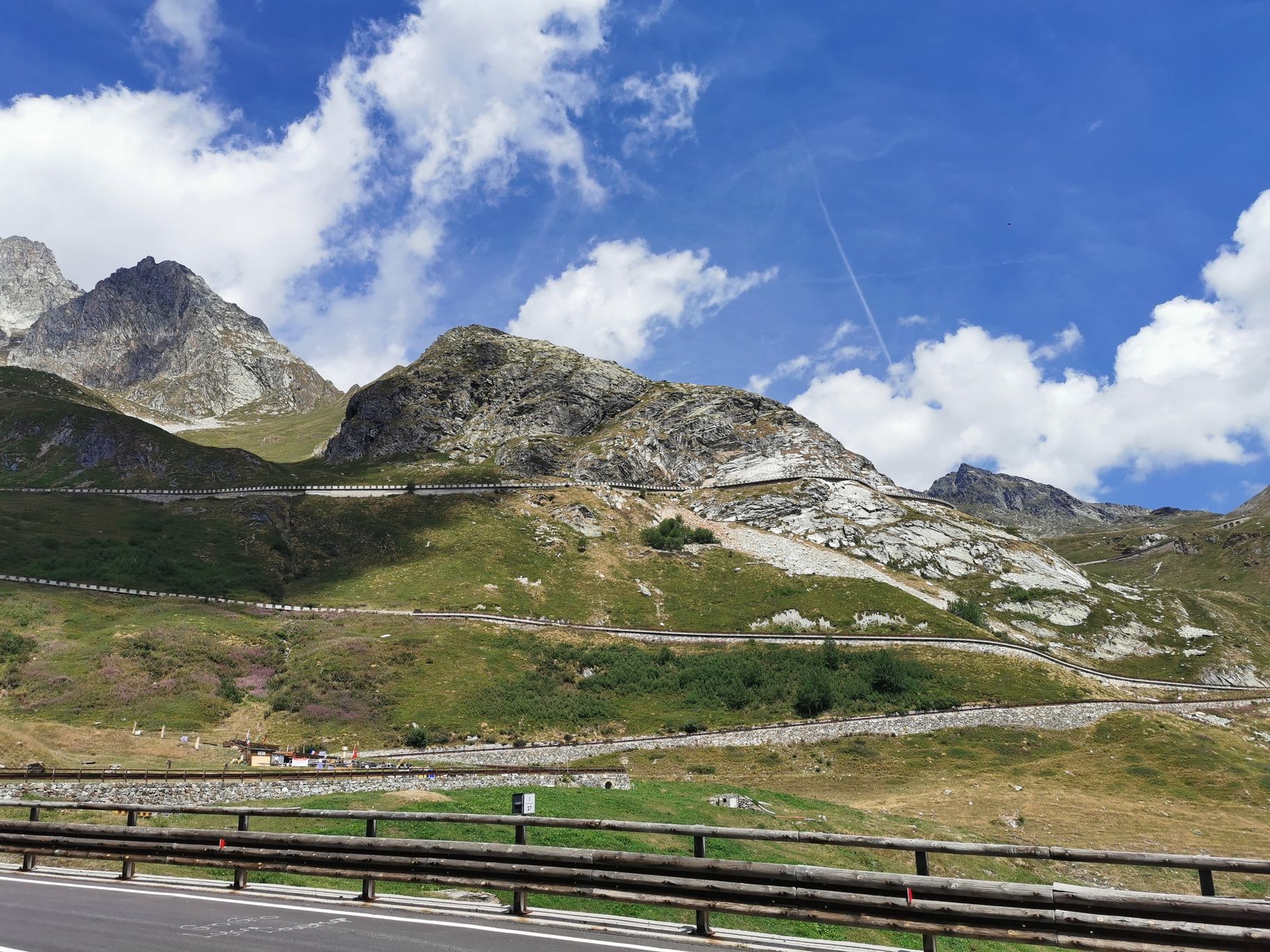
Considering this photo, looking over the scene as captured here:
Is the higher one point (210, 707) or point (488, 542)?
point (488, 542)

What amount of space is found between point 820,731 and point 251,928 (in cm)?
6502

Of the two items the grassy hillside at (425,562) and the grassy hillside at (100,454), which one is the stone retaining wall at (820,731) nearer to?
the grassy hillside at (425,562)

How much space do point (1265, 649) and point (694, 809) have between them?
136218mm

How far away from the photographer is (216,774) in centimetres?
3588

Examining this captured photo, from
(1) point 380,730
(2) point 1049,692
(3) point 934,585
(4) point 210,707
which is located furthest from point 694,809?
(3) point 934,585

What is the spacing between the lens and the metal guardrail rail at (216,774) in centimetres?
3319

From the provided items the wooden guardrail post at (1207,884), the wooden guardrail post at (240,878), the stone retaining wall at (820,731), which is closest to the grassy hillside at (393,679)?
the stone retaining wall at (820,731)

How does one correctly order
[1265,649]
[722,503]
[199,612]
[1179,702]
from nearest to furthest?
[199,612] < [1179,702] < [1265,649] < [722,503]

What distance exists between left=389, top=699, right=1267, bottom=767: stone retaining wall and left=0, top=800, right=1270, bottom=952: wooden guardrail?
155 ft

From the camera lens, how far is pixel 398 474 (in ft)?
510

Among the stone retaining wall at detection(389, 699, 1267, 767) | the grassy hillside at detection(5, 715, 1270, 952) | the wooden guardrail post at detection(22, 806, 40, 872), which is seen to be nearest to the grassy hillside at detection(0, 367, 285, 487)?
the stone retaining wall at detection(389, 699, 1267, 767)

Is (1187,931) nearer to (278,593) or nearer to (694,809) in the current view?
(694,809)

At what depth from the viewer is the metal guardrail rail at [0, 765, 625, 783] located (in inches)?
1307

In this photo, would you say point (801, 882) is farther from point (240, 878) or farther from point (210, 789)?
point (210, 789)
